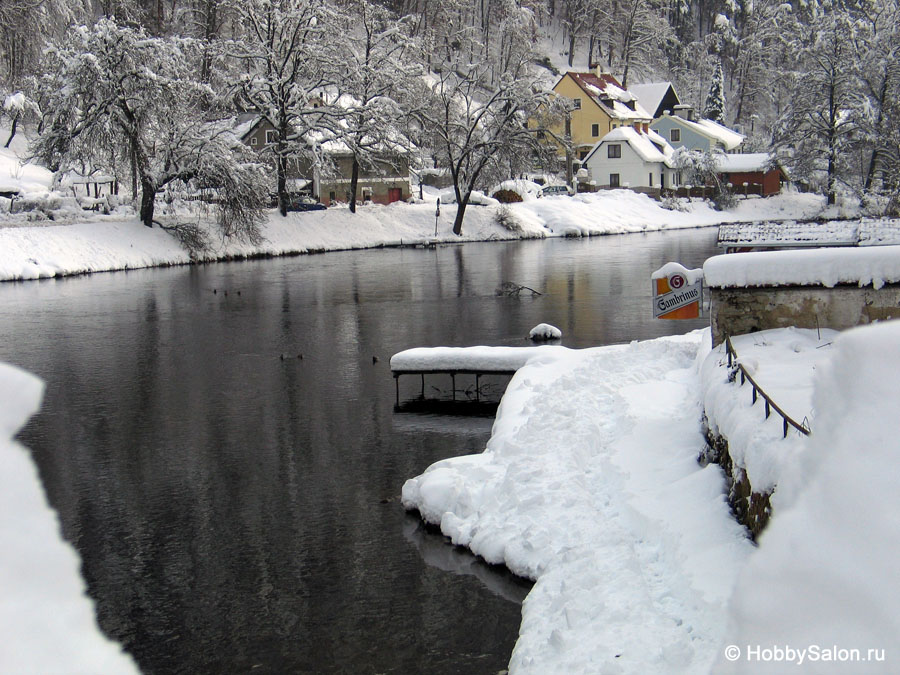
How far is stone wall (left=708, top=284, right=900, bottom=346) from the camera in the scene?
14.3 m

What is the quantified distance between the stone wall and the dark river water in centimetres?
491

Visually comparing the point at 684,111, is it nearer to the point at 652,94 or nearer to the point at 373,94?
the point at 652,94

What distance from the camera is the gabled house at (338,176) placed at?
2586 inches

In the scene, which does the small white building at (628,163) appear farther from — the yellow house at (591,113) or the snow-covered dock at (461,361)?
the snow-covered dock at (461,361)

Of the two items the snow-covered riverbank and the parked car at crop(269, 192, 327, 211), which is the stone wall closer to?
the snow-covered riverbank

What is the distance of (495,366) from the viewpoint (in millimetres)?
20672

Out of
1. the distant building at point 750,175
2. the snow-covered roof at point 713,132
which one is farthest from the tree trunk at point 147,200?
the snow-covered roof at point 713,132

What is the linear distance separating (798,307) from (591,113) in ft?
283

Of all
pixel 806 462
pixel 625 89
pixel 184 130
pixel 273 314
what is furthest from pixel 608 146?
pixel 806 462

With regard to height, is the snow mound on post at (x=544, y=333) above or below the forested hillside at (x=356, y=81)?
below

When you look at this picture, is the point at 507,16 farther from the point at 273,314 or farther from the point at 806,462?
the point at 806,462

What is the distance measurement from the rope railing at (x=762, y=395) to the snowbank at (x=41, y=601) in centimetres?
711

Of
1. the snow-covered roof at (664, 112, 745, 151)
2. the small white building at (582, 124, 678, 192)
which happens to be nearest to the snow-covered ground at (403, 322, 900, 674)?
the small white building at (582, 124, 678, 192)

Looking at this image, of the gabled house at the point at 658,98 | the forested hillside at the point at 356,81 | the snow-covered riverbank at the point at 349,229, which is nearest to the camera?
the snow-covered riverbank at the point at 349,229
